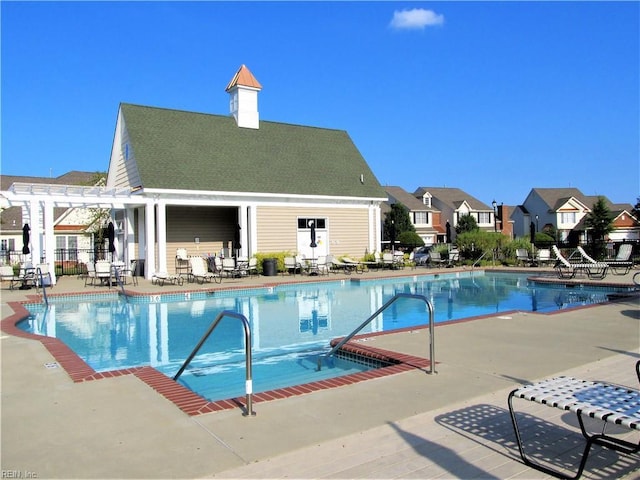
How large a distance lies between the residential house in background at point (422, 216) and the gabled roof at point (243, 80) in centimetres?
2861

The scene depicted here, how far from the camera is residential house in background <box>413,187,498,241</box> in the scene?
55.7 m

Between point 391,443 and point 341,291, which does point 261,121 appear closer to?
point 341,291

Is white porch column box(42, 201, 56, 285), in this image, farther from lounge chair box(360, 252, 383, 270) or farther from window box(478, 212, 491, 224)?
window box(478, 212, 491, 224)

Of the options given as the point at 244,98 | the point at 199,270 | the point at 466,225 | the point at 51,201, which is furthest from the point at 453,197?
the point at 51,201

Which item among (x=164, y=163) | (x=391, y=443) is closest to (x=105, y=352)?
(x=391, y=443)

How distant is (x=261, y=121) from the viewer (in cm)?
2638

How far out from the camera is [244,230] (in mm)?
21922

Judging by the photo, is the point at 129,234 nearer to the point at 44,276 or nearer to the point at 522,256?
the point at 44,276

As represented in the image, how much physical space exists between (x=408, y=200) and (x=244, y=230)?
1365 inches

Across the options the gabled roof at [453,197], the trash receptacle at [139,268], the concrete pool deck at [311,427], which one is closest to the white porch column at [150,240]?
the trash receptacle at [139,268]

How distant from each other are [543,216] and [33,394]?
61683 mm

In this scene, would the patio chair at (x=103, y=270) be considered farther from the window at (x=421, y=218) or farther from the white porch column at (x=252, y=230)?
the window at (x=421, y=218)

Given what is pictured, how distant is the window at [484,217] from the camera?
57369 millimetres

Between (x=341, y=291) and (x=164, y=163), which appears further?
(x=164, y=163)
